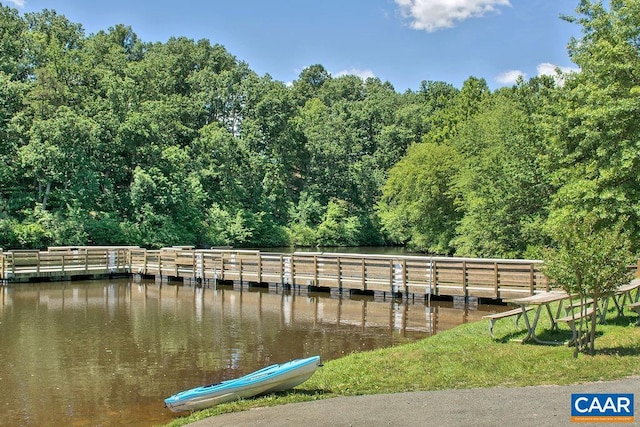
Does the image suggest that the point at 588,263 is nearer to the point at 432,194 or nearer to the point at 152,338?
the point at 152,338

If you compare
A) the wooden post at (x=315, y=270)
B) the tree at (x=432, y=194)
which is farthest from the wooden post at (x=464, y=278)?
the tree at (x=432, y=194)

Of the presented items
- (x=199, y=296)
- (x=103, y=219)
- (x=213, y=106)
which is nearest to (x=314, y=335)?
(x=199, y=296)

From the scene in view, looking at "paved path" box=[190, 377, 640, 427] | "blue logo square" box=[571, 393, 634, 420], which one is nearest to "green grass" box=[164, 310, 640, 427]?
"paved path" box=[190, 377, 640, 427]

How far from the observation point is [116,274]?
31672mm

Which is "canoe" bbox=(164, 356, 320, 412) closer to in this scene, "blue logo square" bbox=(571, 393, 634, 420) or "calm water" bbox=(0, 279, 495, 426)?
"calm water" bbox=(0, 279, 495, 426)

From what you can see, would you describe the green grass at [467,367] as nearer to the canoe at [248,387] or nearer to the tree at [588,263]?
the canoe at [248,387]

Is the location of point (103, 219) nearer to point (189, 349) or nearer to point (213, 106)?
point (213, 106)

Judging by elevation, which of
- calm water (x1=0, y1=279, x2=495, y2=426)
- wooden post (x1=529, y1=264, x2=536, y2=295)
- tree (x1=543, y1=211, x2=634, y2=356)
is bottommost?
calm water (x1=0, y1=279, x2=495, y2=426)

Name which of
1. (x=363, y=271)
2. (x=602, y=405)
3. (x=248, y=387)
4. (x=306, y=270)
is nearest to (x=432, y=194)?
(x=306, y=270)

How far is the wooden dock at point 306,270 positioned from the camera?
20906 mm

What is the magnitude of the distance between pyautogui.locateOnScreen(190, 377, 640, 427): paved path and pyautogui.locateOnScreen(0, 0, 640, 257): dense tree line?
391 cm

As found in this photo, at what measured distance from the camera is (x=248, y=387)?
8.80 metres

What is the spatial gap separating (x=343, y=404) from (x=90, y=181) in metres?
41.6

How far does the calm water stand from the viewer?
10633 mm
